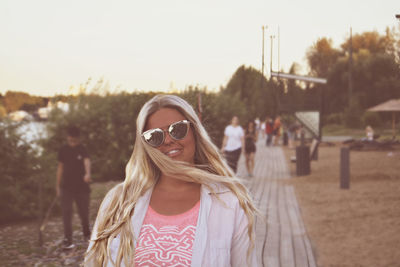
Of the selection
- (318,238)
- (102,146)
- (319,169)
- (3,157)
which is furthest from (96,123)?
(318,238)

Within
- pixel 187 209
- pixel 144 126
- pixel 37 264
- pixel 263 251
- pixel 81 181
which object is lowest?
pixel 37 264

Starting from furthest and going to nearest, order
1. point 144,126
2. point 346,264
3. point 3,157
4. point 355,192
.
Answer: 1. point 355,192
2. point 3,157
3. point 346,264
4. point 144,126

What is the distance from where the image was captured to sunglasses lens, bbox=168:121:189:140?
6.91ft

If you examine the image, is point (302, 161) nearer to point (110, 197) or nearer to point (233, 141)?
point (233, 141)

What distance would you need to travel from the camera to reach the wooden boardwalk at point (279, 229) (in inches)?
206

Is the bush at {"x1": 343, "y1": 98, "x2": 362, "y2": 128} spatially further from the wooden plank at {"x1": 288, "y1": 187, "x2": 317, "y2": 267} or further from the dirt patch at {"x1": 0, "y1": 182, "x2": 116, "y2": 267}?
→ the dirt patch at {"x1": 0, "y1": 182, "x2": 116, "y2": 267}

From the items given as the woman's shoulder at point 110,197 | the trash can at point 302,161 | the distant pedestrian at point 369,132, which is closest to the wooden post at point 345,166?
the trash can at point 302,161

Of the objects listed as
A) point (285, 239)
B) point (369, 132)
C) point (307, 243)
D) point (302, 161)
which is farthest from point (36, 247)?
point (369, 132)

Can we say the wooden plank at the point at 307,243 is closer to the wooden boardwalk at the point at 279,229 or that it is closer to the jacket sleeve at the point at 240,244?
the wooden boardwalk at the point at 279,229

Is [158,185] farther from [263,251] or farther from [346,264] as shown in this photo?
[346,264]

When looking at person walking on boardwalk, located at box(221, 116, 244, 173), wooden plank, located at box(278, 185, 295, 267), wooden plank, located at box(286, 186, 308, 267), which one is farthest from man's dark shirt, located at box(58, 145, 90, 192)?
person walking on boardwalk, located at box(221, 116, 244, 173)

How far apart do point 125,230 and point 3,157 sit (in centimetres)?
825

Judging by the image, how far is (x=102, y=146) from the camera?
15.2 metres

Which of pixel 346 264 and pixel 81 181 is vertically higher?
pixel 81 181
